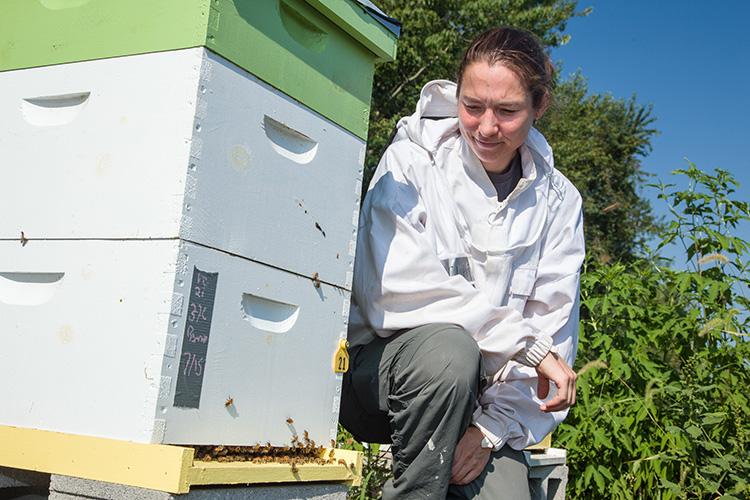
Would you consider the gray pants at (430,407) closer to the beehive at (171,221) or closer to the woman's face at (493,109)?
the beehive at (171,221)

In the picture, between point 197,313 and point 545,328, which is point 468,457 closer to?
point 545,328

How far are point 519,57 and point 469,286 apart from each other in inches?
27.9

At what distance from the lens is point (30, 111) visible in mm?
1854

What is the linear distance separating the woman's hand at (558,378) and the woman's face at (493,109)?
645mm

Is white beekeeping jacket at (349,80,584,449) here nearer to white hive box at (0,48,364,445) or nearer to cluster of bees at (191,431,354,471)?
white hive box at (0,48,364,445)

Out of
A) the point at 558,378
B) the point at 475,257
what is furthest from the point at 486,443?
the point at 475,257

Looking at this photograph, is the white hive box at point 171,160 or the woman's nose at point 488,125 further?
the woman's nose at point 488,125

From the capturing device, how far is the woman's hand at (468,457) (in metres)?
2.02

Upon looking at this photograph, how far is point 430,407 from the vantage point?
1.88 m

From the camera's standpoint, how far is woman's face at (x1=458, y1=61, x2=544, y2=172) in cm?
224

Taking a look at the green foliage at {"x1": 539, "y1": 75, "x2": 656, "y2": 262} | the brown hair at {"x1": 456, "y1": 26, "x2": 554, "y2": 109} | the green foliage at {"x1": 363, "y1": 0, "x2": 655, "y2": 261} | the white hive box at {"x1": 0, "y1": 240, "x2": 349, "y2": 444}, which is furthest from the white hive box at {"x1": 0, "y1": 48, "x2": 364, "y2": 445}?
the green foliage at {"x1": 539, "y1": 75, "x2": 656, "y2": 262}

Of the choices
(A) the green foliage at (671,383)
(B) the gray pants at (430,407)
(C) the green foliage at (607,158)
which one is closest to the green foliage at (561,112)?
(C) the green foliage at (607,158)

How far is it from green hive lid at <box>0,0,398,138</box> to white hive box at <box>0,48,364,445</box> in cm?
4

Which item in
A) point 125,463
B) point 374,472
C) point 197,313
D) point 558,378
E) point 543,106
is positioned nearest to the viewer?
point 125,463
